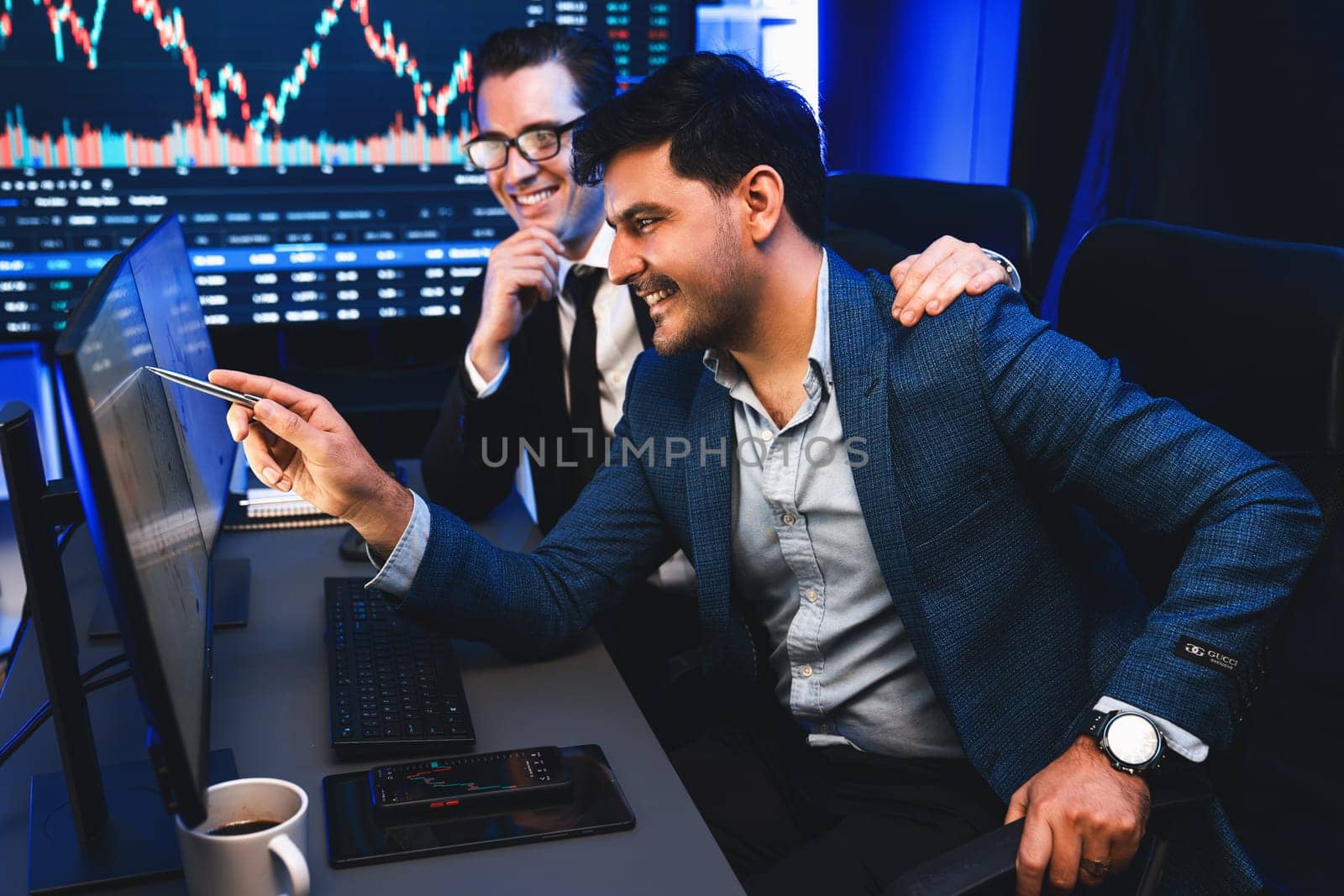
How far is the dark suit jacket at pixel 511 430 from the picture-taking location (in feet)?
6.02

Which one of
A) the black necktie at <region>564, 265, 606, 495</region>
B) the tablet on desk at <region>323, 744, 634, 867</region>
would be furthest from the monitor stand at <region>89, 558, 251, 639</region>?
the black necktie at <region>564, 265, 606, 495</region>

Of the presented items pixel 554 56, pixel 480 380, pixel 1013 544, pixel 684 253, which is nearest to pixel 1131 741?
pixel 1013 544

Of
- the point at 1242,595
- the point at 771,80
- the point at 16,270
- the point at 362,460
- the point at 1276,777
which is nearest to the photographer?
the point at 1242,595

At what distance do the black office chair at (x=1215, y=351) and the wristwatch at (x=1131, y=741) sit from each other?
1.1 inches

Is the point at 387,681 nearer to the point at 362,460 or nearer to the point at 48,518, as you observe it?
the point at 362,460

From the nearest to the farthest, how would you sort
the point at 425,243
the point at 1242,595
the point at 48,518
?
the point at 48,518
the point at 1242,595
the point at 425,243

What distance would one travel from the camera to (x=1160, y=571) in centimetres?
129

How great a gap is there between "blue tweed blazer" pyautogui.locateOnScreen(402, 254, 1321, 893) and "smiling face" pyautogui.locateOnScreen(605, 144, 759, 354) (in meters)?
0.11

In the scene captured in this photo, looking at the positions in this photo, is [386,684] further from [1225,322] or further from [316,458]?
[1225,322]

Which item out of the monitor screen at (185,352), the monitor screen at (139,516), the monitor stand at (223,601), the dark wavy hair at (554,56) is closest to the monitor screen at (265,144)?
the dark wavy hair at (554,56)

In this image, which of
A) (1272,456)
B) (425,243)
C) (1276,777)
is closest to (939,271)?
(1272,456)

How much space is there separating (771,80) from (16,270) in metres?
1.71

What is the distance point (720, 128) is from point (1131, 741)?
0.81 meters

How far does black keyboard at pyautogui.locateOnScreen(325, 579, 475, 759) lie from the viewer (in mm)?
1121
